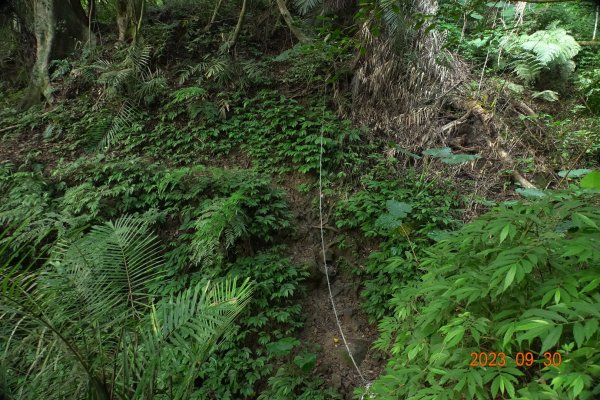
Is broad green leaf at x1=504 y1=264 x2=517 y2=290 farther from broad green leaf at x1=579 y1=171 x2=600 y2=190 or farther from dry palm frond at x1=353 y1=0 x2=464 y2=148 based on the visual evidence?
dry palm frond at x1=353 y1=0 x2=464 y2=148

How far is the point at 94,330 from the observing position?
1.99 meters

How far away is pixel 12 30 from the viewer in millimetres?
7707

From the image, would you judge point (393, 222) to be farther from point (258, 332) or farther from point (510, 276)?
point (510, 276)

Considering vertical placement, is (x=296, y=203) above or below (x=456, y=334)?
below

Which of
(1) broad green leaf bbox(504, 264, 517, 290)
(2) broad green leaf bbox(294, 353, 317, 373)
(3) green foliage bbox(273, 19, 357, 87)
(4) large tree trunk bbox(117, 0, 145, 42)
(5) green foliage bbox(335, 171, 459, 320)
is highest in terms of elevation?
(4) large tree trunk bbox(117, 0, 145, 42)

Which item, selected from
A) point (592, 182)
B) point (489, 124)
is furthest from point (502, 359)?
point (489, 124)

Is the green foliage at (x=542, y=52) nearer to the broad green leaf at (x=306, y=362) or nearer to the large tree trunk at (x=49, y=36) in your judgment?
the broad green leaf at (x=306, y=362)

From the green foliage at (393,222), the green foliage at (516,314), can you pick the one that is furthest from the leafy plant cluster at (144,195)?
the green foliage at (516,314)

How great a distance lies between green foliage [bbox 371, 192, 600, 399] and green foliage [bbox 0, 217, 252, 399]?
1.23m

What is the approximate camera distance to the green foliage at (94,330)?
1760 millimetres

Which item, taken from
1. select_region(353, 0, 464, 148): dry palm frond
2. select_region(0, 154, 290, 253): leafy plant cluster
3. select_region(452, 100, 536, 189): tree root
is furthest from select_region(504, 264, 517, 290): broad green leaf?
select_region(353, 0, 464, 148): dry palm frond

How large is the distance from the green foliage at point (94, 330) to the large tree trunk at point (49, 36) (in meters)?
5.36

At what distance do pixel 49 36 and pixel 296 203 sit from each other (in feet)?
19.6

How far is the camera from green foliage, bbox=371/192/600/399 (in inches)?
56.5
